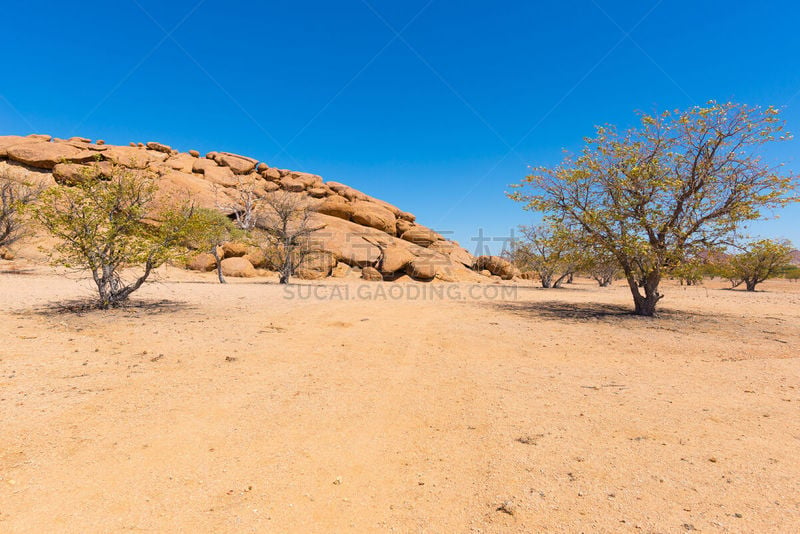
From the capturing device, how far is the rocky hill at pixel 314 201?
107 ft

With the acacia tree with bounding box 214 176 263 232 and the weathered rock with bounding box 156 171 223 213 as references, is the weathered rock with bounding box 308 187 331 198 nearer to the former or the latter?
the acacia tree with bounding box 214 176 263 232

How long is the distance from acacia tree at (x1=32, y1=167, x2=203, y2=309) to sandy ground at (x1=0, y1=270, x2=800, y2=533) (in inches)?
74.8

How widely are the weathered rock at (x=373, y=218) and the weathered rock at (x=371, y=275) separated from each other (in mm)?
11081

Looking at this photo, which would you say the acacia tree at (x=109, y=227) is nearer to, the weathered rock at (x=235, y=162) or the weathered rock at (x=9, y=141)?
the weathered rock at (x=9, y=141)

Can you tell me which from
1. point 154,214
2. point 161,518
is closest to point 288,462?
point 161,518

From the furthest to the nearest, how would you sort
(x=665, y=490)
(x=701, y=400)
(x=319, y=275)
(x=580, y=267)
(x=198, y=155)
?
(x=198, y=155)
(x=319, y=275)
(x=580, y=267)
(x=701, y=400)
(x=665, y=490)

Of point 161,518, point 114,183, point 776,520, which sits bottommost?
point 161,518

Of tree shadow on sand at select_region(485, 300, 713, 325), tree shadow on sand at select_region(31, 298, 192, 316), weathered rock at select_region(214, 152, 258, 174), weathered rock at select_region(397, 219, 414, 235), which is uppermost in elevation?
weathered rock at select_region(214, 152, 258, 174)

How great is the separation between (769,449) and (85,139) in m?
66.0

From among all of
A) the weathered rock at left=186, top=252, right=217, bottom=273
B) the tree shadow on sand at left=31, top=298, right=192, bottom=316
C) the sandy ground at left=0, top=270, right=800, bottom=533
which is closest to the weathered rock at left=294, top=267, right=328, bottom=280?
the weathered rock at left=186, top=252, right=217, bottom=273

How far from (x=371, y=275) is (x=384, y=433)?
27.1 meters

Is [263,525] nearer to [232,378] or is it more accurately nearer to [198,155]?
[232,378]

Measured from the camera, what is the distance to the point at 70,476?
3148mm

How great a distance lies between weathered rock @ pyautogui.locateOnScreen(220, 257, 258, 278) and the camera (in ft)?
93.8
